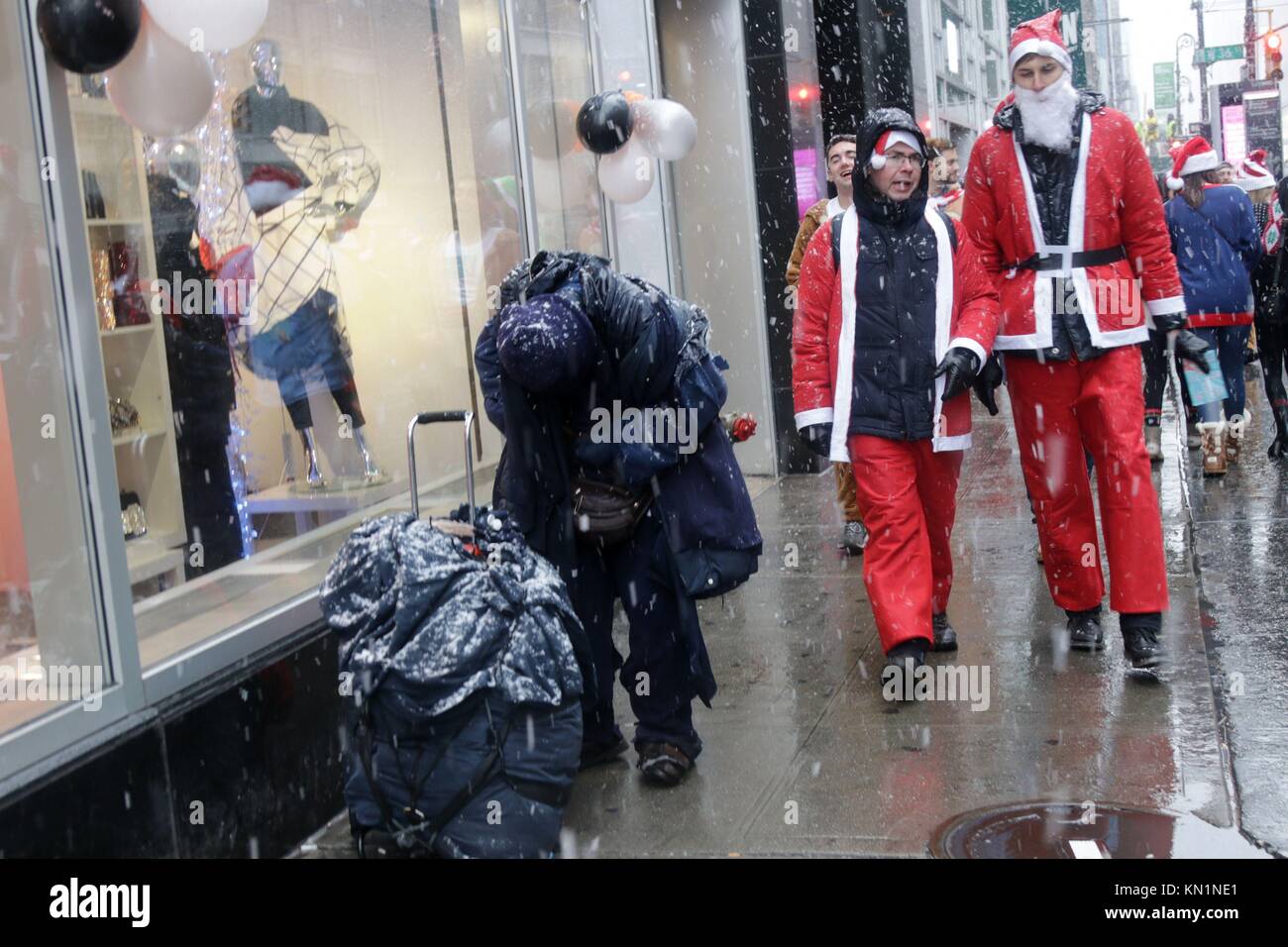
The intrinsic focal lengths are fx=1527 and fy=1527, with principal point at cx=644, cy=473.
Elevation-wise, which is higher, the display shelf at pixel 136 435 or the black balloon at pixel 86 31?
the black balloon at pixel 86 31

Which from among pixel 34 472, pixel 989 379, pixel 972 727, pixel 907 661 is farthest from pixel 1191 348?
pixel 34 472

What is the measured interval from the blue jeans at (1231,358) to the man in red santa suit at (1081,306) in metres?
4.39

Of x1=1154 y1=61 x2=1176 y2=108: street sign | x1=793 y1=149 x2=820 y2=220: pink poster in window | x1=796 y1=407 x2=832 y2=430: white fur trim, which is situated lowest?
x1=796 y1=407 x2=832 y2=430: white fur trim

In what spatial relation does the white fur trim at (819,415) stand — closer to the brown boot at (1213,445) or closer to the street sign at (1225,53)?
the brown boot at (1213,445)

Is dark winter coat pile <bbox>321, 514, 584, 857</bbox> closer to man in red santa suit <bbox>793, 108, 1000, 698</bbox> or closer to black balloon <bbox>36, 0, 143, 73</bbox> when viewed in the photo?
black balloon <bbox>36, 0, 143, 73</bbox>

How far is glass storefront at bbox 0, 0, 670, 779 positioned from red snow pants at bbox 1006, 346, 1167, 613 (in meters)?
2.52

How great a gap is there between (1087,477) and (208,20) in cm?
368

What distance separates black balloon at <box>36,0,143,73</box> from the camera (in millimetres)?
4016

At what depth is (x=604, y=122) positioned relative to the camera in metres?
7.98

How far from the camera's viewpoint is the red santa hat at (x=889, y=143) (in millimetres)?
5668

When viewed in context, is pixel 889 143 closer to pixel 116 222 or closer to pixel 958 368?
pixel 958 368

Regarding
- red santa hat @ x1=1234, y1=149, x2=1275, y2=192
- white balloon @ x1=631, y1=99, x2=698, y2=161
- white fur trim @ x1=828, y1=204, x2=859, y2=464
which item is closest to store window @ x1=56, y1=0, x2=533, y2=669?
white balloon @ x1=631, y1=99, x2=698, y2=161

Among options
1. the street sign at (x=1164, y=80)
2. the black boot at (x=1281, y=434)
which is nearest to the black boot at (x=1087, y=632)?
the black boot at (x=1281, y=434)

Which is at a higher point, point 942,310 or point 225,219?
point 225,219
